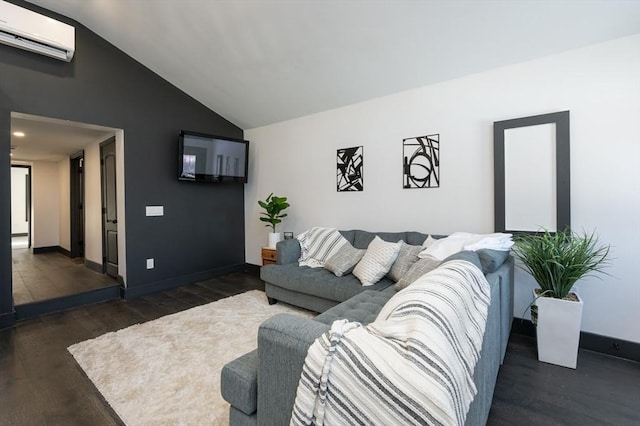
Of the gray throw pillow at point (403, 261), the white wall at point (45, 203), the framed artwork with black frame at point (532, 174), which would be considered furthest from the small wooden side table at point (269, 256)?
the white wall at point (45, 203)

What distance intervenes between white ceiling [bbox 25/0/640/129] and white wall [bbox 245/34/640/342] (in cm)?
18

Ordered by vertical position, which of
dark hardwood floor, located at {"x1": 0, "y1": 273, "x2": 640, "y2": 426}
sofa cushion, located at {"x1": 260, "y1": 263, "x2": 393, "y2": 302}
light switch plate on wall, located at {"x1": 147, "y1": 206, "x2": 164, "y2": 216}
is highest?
light switch plate on wall, located at {"x1": 147, "y1": 206, "x2": 164, "y2": 216}

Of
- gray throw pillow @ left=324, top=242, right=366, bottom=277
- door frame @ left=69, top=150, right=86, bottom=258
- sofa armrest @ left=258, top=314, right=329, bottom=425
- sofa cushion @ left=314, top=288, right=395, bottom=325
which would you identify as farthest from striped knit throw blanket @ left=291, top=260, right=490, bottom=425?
door frame @ left=69, top=150, right=86, bottom=258

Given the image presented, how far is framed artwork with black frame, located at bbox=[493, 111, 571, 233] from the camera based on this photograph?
2.46 m

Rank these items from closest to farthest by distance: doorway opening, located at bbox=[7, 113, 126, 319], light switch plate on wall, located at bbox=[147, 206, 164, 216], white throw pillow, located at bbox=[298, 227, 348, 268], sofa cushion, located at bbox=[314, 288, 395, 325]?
1. sofa cushion, located at bbox=[314, 288, 395, 325]
2. white throw pillow, located at bbox=[298, 227, 348, 268]
3. doorway opening, located at bbox=[7, 113, 126, 319]
4. light switch plate on wall, located at bbox=[147, 206, 164, 216]

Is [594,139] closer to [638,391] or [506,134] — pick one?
[506,134]

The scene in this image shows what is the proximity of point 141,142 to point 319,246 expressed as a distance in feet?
9.13

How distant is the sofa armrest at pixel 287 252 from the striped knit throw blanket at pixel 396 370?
250 centimetres

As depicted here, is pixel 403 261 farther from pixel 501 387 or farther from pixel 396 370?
pixel 396 370

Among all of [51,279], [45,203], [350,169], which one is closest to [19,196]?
[45,203]

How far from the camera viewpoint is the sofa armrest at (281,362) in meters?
0.96

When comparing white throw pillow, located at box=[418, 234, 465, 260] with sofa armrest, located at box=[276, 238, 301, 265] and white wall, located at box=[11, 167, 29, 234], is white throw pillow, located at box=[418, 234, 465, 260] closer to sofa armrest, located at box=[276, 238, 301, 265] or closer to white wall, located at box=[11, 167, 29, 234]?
sofa armrest, located at box=[276, 238, 301, 265]

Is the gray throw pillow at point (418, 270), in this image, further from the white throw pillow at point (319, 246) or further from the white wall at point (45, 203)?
the white wall at point (45, 203)

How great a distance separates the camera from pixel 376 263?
2.79 m
